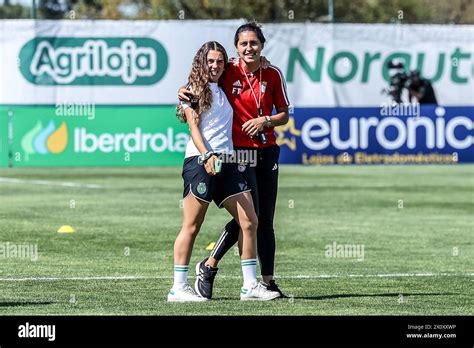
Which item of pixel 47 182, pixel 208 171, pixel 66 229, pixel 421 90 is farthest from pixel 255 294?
pixel 421 90

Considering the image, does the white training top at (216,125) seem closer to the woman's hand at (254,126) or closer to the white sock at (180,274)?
the woman's hand at (254,126)

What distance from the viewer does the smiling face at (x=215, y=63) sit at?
11266 mm

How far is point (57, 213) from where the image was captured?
72.0 feet

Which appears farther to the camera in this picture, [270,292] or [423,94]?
[423,94]

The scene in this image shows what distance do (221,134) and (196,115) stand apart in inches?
11.0

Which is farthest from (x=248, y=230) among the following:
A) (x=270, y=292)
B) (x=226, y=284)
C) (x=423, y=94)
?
(x=423, y=94)

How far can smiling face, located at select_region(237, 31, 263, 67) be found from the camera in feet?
37.6

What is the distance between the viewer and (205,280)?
38.9 ft

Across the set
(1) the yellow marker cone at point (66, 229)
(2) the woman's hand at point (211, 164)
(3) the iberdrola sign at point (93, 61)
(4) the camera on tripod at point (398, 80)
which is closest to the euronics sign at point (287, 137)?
(4) the camera on tripod at point (398, 80)

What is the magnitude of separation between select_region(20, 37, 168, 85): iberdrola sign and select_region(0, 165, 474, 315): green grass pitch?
4.40m

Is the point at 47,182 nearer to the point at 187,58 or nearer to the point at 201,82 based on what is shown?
the point at 187,58
